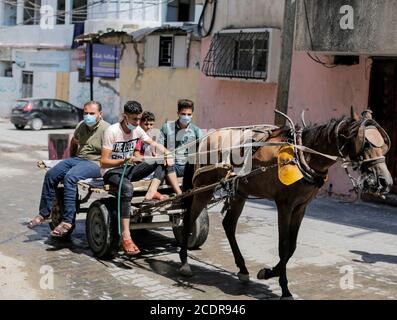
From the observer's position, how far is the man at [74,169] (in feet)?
25.3

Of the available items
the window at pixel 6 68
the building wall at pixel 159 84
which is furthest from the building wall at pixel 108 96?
the window at pixel 6 68

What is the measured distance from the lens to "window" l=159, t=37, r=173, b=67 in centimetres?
1986

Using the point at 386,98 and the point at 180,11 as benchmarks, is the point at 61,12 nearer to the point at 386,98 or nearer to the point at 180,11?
the point at 180,11

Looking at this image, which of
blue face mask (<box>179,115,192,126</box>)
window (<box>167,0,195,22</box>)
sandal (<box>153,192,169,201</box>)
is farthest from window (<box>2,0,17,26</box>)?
sandal (<box>153,192,169,201</box>)

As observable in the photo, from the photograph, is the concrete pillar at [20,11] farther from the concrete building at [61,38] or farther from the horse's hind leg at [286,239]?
the horse's hind leg at [286,239]

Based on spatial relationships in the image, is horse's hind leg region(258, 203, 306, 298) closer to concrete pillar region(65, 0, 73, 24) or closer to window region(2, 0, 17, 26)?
concrete pillar region(65, 0, 73, 24)

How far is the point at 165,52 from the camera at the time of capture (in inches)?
793

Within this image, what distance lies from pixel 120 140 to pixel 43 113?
20.9 m

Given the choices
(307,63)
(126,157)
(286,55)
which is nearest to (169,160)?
(126,157)

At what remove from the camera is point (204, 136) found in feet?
22.6

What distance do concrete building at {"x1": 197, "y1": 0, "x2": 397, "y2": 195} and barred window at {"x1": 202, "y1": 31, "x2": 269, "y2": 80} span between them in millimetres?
22

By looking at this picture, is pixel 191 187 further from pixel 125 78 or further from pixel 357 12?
pixel 125 78
